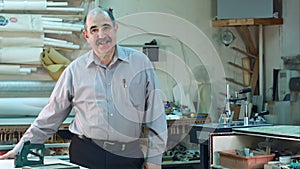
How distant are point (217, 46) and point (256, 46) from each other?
50cm

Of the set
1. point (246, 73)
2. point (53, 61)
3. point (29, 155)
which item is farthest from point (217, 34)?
point (29, 155)

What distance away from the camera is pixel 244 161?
344 cm

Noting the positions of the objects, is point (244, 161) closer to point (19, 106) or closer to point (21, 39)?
point (19, 106)

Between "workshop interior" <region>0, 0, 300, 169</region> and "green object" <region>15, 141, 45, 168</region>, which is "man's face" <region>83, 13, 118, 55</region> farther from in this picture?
"workshop interior" <region>0, 0, 300, 169</region>

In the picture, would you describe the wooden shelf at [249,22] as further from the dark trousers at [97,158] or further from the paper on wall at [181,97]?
the dark trousers at [97,158]

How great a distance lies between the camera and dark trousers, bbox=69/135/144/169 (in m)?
2.41

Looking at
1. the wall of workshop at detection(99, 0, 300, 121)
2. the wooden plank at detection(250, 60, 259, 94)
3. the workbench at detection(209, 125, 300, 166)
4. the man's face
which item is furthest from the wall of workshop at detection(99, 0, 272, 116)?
the man's face

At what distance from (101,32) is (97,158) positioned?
2.02 feet

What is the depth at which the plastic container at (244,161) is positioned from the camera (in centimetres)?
342

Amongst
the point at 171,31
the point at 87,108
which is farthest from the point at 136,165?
the point at 171,31

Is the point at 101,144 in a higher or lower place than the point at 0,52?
lower

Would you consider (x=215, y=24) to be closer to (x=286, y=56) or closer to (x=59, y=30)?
(x=286, y=56)

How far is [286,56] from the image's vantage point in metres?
5.59

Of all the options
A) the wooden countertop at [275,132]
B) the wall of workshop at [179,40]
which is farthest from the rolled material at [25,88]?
the wooden countertop at [275,132]
